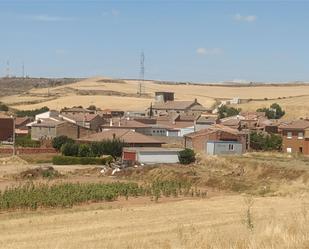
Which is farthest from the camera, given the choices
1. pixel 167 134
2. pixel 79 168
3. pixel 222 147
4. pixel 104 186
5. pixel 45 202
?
pixel 167 134

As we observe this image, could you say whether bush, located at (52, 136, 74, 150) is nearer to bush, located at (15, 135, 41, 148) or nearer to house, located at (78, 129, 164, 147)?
house, located at (78, 129, 164, 147)

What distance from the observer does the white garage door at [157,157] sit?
58.7m

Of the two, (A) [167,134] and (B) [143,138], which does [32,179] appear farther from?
(A) [167,134]

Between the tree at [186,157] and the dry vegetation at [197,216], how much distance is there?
3.12 ft

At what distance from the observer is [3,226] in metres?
24.4

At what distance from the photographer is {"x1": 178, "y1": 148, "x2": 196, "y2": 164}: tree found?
57.3 m

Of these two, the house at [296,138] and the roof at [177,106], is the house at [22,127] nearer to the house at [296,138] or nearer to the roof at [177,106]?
the roof at [177,106]

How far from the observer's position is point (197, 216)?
2691 cm

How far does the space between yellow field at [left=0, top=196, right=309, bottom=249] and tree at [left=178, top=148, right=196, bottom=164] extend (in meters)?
20.6

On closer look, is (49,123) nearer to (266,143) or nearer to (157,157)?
(157,157)

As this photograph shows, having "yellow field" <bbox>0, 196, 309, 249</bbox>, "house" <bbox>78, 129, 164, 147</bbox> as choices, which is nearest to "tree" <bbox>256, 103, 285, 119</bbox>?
"house" <bbox>78, 129, 164, 147</bbox>

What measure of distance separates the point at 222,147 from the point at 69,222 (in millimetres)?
39655

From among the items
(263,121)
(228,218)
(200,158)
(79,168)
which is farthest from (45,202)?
(263,121)

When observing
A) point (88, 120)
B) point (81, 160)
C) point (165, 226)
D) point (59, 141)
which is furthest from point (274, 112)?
point (165, 226)
